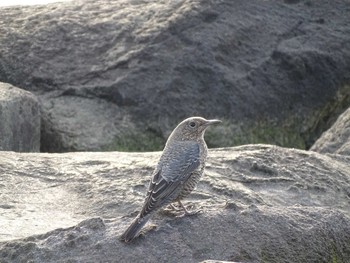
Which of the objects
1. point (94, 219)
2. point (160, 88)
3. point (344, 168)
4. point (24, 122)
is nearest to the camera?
point (94, 219)

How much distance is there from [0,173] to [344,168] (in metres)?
3.39

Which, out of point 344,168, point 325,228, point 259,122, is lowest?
point 259,122

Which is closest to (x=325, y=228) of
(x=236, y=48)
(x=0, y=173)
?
(x=0, y=173)

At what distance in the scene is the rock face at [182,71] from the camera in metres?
15.2

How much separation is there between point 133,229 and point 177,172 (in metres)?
1.06

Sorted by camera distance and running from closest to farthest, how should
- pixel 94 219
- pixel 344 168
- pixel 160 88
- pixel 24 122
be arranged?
pixel 94 219
pixel 344 168
pixel 24 122
pixel 160 88

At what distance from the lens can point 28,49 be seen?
15828 millimetres

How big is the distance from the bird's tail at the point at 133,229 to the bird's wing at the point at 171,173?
0.69 feet

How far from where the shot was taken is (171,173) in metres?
9.46

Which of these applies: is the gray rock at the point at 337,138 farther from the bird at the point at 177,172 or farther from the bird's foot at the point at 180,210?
the bird's foot at the point at 180,210

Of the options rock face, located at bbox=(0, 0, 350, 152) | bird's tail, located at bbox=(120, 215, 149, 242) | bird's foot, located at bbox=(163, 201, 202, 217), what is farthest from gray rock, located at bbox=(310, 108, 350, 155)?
bird's tail, located at bbox=(120, 215, 149, 242)

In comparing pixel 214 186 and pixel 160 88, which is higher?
pixel 214 186

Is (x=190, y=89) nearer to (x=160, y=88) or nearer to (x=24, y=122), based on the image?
(x=160, y=88)

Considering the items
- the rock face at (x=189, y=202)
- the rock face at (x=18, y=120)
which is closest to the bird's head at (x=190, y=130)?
the rock face at (x=189, y=202)
